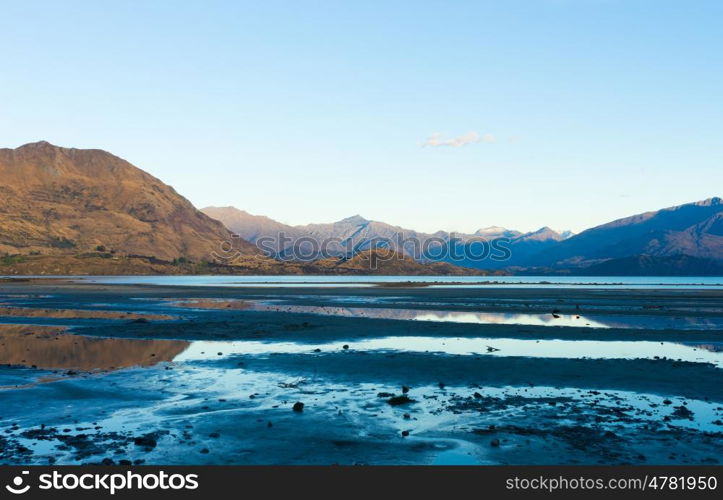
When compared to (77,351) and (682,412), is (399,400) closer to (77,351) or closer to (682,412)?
(682,412)

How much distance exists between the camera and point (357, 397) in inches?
848

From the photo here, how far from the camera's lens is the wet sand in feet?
48.2

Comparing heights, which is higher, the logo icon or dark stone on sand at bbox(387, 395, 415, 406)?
the logo icon

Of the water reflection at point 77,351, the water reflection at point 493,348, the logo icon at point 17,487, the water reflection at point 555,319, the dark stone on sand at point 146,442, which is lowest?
the water reflection at point 555,319

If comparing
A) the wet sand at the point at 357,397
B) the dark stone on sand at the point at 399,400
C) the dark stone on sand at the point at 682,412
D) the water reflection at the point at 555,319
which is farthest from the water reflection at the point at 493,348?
the dark stone on sand at the point at 399,400

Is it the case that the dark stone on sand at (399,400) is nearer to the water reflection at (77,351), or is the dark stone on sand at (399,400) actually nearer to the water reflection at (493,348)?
the water reflection at (493,348)

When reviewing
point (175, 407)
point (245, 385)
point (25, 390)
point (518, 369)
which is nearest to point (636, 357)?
point (518, 369)

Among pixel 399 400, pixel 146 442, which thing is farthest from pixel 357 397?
pixel 146 442

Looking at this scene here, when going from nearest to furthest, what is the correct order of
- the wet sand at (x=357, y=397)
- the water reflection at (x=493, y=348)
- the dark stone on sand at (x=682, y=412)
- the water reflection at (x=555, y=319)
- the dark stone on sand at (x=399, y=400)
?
the wet sand at (x=357, y=397), the dark stone on sand at (x=682, y=412), the dark stone on sand at (x=399, y=400), the water reflection at (x=493, y=348), the water reflection at (x=555, y=319)

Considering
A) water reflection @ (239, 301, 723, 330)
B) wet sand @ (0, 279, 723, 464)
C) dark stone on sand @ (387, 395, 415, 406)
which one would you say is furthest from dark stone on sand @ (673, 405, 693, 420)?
water reflection @ (239, 301, 723, 330)

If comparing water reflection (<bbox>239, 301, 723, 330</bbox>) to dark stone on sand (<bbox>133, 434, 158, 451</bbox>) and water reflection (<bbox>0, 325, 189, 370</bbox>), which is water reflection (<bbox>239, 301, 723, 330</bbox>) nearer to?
water reflection (<bbox>0, 325, 189, 370</bbox>)

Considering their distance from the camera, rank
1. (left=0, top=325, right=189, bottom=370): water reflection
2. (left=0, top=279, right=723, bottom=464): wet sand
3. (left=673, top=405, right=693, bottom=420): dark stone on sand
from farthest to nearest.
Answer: (left=0, top=325, right=189, bottom=370): water reflection → (left=673, top=405, right=693, bottom=420): dark stone on sand → (left=0, top=279, right=723, bottom=464): wet sand

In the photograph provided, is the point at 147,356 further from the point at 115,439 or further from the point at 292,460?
the point at 292,460

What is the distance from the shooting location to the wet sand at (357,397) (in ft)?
48.2
